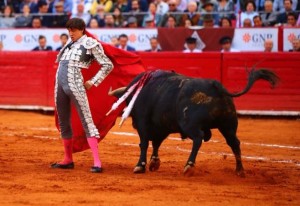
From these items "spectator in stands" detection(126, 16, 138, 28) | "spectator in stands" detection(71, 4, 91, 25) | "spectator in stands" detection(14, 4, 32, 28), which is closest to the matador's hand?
"spectator in stands" detection(126, 16, 138, 28)

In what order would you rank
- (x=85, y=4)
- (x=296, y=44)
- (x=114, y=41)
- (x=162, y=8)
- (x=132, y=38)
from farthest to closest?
→ (x=85, y=4) < (x=162, y=8) < (x=132, y=38) < (x=114, y=41) < (x=296, y=44)

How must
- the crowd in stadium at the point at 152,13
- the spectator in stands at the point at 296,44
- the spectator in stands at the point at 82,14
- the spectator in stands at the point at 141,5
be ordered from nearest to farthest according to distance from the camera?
the spectator in stands at the point at 296,44 → the crowd in stadium at the point at 152,13 → the spectator in stands at the point at 141,5 → the spectator in stands at the point at 82,14

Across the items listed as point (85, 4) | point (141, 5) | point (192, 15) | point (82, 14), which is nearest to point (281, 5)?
point (192, 15)

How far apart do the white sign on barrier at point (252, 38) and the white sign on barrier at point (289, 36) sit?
0.16 meters

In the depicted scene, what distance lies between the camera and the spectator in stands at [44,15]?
1688cm

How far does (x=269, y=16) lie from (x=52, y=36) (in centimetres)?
455

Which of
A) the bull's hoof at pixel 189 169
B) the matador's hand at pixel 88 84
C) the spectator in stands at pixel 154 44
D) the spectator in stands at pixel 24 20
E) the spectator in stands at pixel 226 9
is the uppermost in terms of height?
the matador's hand at pixel 88 84

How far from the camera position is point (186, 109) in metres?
7.34

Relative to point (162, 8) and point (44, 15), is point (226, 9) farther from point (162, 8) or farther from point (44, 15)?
point (44, 15)

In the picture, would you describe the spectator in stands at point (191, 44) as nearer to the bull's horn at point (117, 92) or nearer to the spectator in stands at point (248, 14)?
the spectator in stands at point (248, 14)

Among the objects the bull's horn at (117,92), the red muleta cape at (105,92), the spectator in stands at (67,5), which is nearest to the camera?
the bull's horn at (117,92)

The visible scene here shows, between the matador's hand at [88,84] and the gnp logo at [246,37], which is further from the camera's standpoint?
the gnp logo at [246,37]

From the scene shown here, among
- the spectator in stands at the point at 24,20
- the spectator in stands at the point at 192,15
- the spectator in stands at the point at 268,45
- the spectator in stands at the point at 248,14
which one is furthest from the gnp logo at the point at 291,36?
the spectator in stands at the point at 24,20

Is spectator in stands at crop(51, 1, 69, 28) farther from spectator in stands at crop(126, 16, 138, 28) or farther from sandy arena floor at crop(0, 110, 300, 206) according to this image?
sandy arena floor at crop(0, 110, 300, 206)
